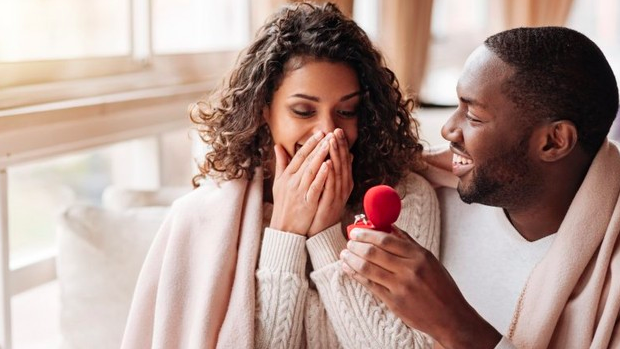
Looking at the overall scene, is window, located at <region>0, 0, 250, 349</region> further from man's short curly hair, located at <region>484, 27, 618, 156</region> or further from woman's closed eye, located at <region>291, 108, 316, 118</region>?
man's short curly hair, located at <region>484, 27, 618, 156</region>

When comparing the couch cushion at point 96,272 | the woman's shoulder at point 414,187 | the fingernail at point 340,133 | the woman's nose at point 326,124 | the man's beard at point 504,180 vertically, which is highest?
the woman's nose at point 326,124

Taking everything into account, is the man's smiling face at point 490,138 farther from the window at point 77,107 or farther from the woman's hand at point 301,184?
the window at point 77,107

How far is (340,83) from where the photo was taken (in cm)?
168

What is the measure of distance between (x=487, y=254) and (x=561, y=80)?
0.41 meters

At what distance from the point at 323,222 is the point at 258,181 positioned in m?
0.17

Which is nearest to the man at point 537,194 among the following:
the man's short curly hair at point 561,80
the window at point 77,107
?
the man's short curly hair at point 561,80

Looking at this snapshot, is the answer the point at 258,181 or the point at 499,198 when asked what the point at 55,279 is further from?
the point at 499,198

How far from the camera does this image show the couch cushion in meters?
2.00

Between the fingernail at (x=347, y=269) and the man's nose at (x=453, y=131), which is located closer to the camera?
the fingernail at (x=347, y=269)

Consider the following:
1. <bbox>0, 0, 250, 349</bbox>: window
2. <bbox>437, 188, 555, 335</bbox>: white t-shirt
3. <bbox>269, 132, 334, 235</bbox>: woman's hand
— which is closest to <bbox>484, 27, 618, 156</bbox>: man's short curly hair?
<bbox>437, 188, 555, 335</bbox>: white t-shirt

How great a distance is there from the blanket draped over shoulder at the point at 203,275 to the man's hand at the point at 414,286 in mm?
263

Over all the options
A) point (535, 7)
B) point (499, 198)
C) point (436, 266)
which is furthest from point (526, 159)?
point (535, 7)

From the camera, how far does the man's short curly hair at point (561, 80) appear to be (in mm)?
1557

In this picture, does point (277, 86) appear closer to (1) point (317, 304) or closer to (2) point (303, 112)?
(2) point (303, 112)
